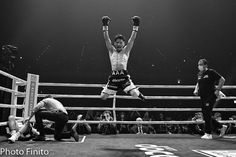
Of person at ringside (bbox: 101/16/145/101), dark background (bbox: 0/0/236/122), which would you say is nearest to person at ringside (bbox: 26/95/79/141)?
person at ringside (bbox: 101/16/145/101)

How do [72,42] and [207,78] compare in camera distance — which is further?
[72,42]

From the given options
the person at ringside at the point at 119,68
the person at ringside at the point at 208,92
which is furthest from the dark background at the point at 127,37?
the person at ringside at the point at 119,68

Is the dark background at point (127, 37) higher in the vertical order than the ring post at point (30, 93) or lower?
higher

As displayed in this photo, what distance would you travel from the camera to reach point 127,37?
7926 mm

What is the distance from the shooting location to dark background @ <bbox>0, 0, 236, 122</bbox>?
264 inches

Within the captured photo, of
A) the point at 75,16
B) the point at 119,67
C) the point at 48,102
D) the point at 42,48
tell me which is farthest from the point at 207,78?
the point at 42,48

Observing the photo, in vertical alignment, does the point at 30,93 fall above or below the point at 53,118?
above

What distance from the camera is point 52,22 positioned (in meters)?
7.32

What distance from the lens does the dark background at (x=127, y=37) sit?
6.71 meters

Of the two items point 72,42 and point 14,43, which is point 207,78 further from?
point 14,43

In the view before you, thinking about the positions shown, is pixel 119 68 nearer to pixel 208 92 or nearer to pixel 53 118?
pixel 53 118

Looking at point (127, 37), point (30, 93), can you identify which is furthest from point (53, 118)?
point (127, 37)

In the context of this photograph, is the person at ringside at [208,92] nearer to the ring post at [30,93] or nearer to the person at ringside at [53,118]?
the person at ringside at [53,118]

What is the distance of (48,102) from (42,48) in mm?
6065
